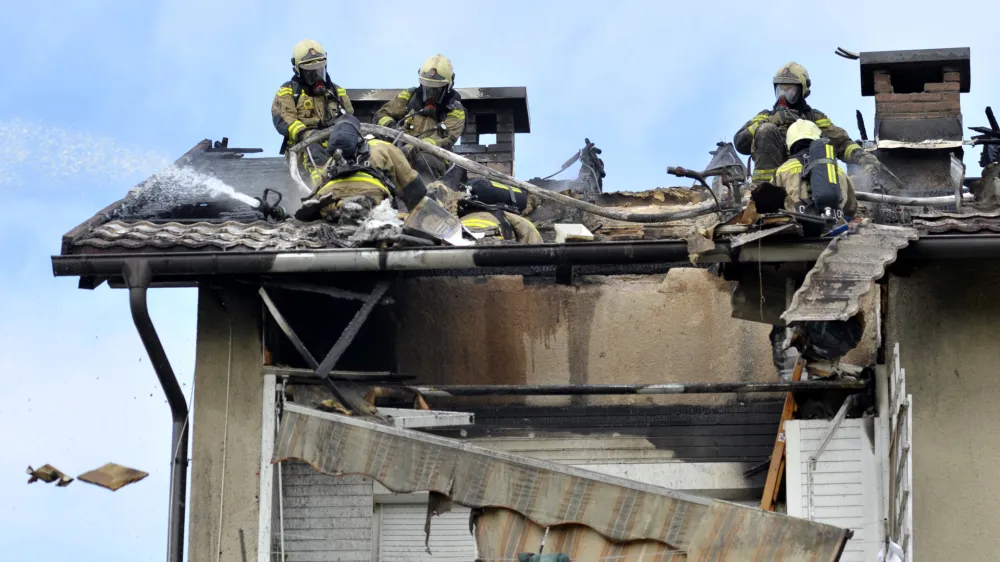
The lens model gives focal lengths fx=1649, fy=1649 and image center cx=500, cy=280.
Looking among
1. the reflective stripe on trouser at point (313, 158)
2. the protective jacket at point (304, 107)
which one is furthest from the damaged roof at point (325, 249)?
the protective jacket at point (304, 107)

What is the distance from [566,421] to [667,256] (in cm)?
199

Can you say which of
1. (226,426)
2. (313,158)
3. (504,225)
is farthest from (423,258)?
(313,158)

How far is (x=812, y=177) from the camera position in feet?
35.9

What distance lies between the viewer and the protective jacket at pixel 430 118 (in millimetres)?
14984

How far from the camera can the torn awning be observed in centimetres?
857

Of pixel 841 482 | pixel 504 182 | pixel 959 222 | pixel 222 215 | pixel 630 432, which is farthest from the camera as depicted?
pixel 504 182

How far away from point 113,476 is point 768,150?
19.1 feet

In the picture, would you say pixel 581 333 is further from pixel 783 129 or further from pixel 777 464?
pixel 783 129

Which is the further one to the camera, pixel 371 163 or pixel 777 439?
pixel 371 163

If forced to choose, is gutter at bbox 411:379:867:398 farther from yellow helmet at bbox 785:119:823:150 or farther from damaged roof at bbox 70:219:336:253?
yellow helmet at bbox 785:119:823:150

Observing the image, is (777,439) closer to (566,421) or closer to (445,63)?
(566,421)

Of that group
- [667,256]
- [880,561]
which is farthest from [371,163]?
[880,561]

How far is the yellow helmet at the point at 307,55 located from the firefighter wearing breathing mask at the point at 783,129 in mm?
3842

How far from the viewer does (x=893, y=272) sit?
9.91 metres
